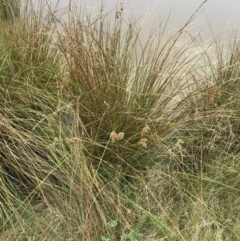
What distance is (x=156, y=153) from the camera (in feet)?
5.99

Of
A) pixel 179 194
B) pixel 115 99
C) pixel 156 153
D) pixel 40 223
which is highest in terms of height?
pixel 115 99

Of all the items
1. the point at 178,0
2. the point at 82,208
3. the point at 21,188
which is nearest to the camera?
the point at 82,208

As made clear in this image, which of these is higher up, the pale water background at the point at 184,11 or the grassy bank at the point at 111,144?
the pale water background at the point at 184,11

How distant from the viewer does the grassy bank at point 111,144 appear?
5.41 feet

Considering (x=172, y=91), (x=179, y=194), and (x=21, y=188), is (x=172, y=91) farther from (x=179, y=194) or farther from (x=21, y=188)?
(x=21, y=188)

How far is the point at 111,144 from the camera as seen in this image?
1758 mm

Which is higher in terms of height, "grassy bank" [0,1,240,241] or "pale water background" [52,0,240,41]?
"pale water background" [52,0,240,41]

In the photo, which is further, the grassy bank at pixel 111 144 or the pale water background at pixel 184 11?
the pale water background at pixel 184 11

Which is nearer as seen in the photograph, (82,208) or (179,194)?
(82,208)

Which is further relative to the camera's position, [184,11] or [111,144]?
[184,11]

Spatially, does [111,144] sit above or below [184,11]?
below

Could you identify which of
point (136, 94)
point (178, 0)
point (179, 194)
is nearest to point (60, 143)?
point (136, 94)

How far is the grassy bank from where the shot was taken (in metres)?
1.65

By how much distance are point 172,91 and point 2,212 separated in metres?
0.79
